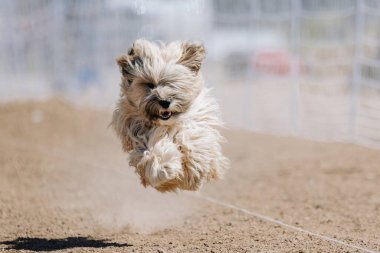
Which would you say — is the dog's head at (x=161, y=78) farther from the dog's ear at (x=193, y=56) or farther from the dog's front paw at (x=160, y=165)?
the dog's front paw at (x=160, y=165)

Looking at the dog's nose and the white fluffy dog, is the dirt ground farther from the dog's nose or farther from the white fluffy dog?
the dog's nose

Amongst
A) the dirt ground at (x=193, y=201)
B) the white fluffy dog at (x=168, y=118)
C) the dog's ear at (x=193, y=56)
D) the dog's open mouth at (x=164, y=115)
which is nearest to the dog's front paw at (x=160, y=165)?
the white fluffy dog at (x=168, y=118)

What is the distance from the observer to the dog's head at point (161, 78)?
5.76 metres

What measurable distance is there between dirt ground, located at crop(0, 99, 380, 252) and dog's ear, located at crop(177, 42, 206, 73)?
4.85 ft

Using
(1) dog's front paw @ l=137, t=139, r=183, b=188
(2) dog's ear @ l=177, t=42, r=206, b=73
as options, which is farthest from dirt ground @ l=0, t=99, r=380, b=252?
(2) dog's ear @ l=177, t=42, r=206, b=73

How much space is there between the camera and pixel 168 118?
577 cm

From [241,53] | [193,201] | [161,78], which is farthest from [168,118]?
[241,53]

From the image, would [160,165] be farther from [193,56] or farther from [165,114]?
[193,56]

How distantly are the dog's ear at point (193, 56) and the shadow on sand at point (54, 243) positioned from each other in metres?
1.63

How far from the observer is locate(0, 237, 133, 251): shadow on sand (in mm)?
5750

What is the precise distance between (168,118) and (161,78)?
1.14ft

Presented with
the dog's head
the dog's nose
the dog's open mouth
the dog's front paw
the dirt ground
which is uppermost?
the dog's head

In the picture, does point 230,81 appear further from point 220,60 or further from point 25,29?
point 25,29

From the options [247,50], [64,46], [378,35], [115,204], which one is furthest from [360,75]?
[64,46]
